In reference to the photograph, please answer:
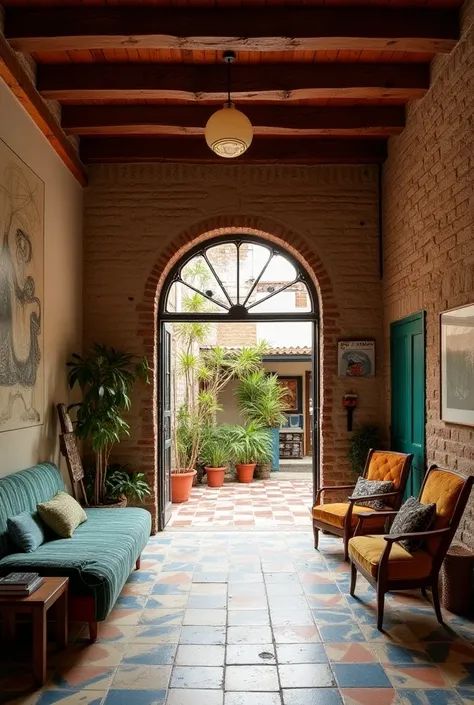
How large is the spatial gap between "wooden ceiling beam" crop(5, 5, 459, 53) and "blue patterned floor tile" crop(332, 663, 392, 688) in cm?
399

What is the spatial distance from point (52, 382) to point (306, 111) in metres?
3.39

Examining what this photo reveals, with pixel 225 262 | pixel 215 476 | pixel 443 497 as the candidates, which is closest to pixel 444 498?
pixel 443 497

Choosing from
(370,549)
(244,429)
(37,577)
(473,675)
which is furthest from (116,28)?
(244,429)

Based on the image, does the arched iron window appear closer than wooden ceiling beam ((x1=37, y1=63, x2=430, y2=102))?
No

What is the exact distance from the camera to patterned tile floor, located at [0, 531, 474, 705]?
2984 millimetres

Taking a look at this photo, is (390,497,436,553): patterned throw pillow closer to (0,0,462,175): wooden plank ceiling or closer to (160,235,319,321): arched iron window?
(160,235,319,321): arched iron window

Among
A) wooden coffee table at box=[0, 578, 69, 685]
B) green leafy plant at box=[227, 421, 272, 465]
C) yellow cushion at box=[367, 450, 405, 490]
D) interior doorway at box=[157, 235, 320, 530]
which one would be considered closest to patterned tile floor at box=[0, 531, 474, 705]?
wooden coffee table at box=[0, 578, 69, 685]

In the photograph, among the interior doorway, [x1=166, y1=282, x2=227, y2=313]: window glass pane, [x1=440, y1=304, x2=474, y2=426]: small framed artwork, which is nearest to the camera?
[x1=440, y1=304, x2=474, y2=426]: small framed artwork

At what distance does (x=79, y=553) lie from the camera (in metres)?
3.74

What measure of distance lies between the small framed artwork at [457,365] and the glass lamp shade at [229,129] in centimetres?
196

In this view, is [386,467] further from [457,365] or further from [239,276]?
[239,276]

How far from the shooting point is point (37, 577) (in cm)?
328

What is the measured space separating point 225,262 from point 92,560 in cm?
438

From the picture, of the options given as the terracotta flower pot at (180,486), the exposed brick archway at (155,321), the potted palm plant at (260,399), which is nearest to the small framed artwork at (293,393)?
the potted palm plant at (260,399)
